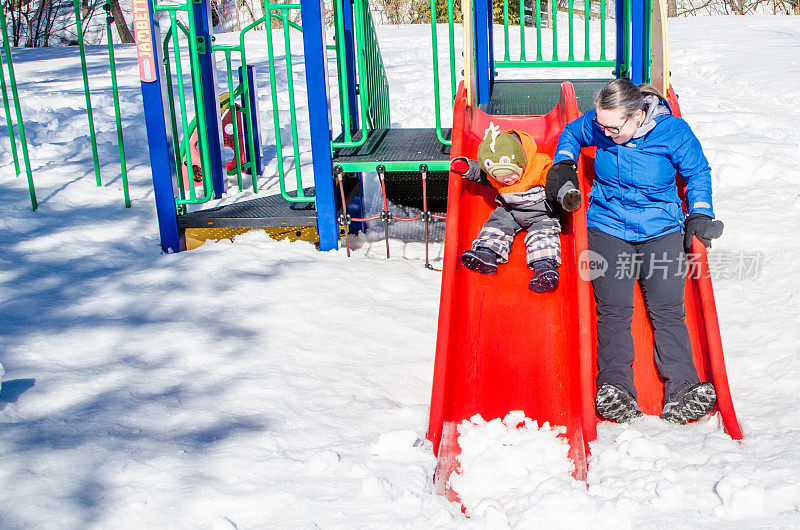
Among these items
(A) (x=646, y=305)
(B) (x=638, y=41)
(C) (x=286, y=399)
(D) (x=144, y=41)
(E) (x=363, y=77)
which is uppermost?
(D) (x=144, y=41)

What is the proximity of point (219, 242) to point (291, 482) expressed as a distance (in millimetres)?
2831

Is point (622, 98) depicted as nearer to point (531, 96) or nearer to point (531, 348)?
point (531, 348)

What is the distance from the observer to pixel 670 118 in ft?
10.4

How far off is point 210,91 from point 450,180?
273 centimetres

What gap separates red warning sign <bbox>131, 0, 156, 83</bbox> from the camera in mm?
4590

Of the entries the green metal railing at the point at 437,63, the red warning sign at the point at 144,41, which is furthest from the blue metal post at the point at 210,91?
the green metal railing at the point at 437,63

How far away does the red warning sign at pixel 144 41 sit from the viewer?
459 centimetres

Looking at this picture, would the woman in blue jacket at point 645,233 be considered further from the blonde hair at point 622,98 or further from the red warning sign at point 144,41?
the red warning sign at point 144,41

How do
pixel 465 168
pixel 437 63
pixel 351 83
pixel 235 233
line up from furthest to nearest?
pixel 351 83 < pixel 235 233 < pixel 437 63 < pixel 465 168

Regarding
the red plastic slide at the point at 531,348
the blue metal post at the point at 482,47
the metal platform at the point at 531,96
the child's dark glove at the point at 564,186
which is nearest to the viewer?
the red plastic slide at the point at 531,348

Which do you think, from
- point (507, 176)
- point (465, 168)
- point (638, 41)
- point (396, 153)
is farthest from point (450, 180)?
point (638, 41)

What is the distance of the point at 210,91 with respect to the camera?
5.84 metres

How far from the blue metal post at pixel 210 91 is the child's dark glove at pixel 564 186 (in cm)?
308

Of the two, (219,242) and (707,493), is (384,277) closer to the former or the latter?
(219,242)
